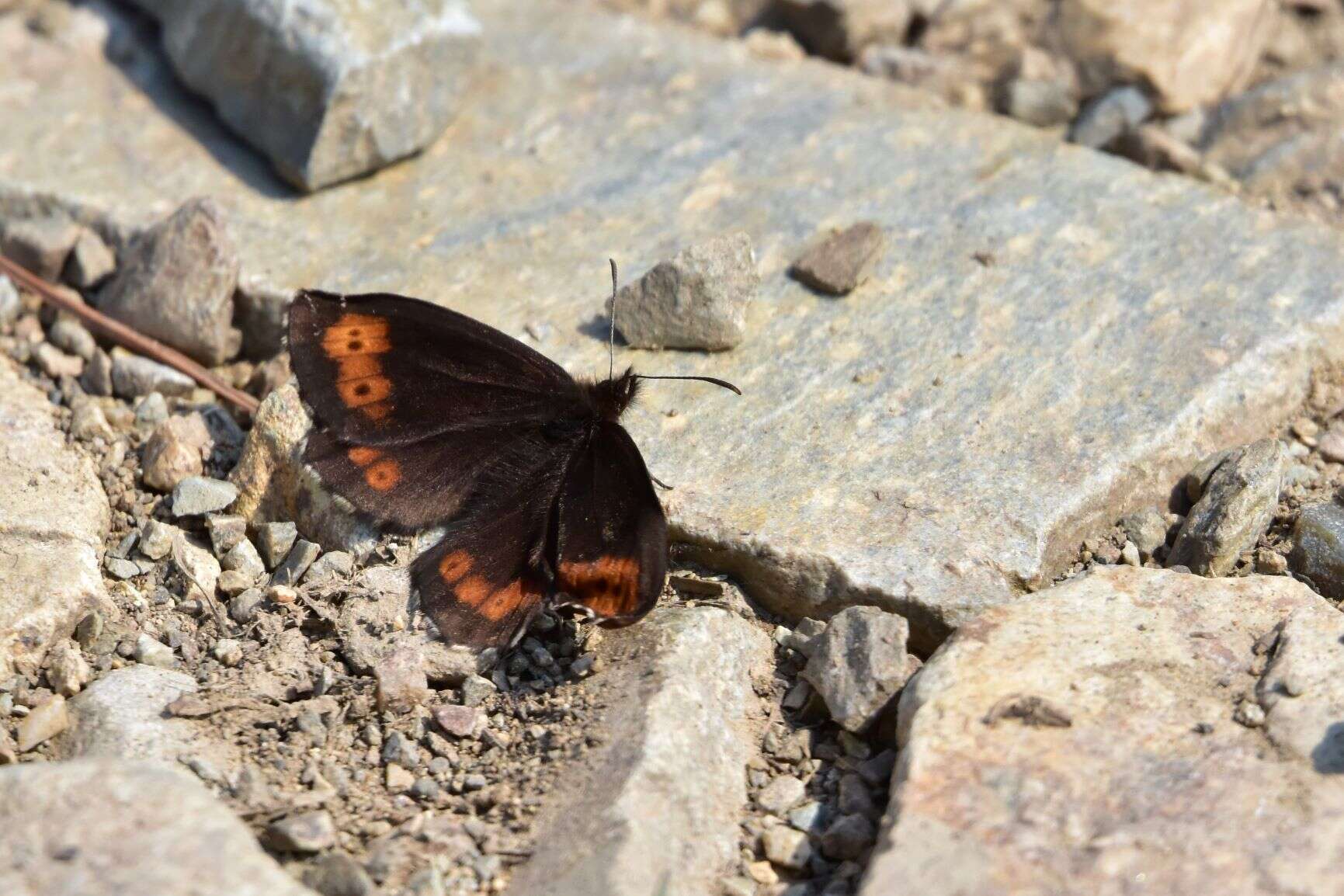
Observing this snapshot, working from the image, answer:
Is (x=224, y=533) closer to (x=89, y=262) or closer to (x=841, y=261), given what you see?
(x=89, y=262)

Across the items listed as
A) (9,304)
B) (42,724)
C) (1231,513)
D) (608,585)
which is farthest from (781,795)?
(9,304)

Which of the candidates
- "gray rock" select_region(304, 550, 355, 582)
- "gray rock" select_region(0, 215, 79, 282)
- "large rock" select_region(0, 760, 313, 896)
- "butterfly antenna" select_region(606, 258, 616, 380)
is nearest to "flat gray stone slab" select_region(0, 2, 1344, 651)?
"butterfly antenna" select_region(606, 258, 616, 380)

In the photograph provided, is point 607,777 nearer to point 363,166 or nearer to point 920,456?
point 920,456

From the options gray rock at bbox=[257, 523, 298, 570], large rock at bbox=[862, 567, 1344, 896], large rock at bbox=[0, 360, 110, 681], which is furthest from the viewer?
gray rock at bbox=[257, 523, 298, 570]

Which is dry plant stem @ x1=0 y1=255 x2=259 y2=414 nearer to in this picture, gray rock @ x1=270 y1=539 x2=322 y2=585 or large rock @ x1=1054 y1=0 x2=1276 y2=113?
gray rock @ x1=270 y1=539 x2=322 y2=585

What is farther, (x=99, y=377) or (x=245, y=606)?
(x=99, y=377)
